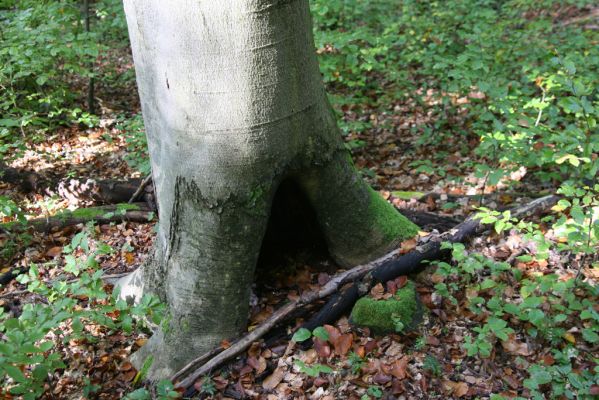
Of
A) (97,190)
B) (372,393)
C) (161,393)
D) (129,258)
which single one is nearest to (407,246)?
(372,393)

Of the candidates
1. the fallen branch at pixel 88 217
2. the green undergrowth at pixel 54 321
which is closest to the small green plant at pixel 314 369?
the green undergrowth at pixel 54 321

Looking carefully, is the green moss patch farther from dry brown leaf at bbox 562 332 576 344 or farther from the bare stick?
the bare stick

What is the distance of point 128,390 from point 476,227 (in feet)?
8.38

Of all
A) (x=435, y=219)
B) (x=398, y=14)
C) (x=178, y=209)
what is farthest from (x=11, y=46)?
(x=398, y=14)

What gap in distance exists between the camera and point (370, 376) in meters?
2.62

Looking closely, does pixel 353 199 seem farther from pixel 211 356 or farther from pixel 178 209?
pixel 211 356

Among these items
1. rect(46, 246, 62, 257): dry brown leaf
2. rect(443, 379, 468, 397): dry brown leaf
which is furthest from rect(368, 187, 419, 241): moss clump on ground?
rect(46, 246, 62, 257): dry brown leaf

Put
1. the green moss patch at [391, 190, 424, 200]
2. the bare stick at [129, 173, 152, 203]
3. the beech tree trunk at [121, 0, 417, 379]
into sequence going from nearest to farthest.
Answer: the beech tree trunk at [121, 0, 417, 379], the green moss patch at [391, 190, 424, 200], the bare stick at [129, 173, 152, 203]

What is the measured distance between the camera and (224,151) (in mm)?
2484

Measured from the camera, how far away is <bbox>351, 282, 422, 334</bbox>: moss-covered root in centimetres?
281

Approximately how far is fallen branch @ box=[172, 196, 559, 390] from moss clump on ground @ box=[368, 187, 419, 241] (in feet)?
0.40

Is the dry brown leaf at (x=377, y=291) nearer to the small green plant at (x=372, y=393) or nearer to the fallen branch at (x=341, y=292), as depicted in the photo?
the fallen branch at (x=341, y=292)

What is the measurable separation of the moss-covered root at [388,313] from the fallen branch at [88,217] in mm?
2324

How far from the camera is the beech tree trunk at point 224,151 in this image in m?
2.33
